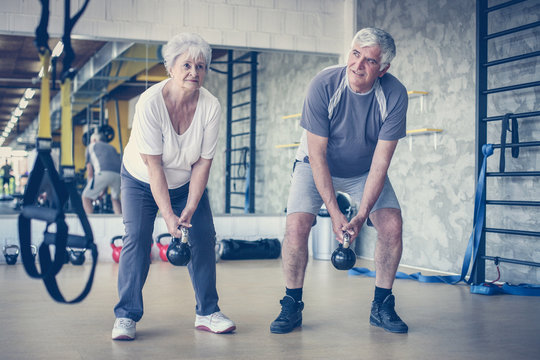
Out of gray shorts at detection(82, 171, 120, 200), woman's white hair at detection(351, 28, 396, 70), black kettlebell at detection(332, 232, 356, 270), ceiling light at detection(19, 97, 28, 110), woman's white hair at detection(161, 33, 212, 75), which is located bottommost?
black kettlebell at detection(332, 232, 356, 270)

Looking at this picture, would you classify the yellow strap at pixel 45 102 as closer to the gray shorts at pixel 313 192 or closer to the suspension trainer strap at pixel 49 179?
the suspension trainer strap at pixel 49 179

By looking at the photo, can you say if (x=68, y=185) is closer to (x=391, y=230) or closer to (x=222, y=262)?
(x=391, y=230)

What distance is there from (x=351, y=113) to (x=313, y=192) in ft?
1.40

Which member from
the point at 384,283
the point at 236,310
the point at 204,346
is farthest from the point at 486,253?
the point at 204,346

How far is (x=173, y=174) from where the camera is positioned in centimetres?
286

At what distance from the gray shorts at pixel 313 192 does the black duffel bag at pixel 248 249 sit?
2803 millimetres

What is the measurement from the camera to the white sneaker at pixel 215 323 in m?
2.89

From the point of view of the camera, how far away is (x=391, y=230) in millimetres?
3027

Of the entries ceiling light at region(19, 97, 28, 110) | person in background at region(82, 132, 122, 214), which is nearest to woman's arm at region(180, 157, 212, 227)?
person in background at region(82, 132, 122, 214)

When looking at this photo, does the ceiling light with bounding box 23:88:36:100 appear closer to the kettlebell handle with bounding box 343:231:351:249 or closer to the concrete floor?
the concrete floor

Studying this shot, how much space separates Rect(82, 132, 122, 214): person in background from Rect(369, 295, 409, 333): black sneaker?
3.80m

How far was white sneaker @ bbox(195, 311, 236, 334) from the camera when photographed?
289cm

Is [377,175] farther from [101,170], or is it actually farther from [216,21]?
[101,170]

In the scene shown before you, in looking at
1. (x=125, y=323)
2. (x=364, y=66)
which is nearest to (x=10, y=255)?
(x=125, y=323)
